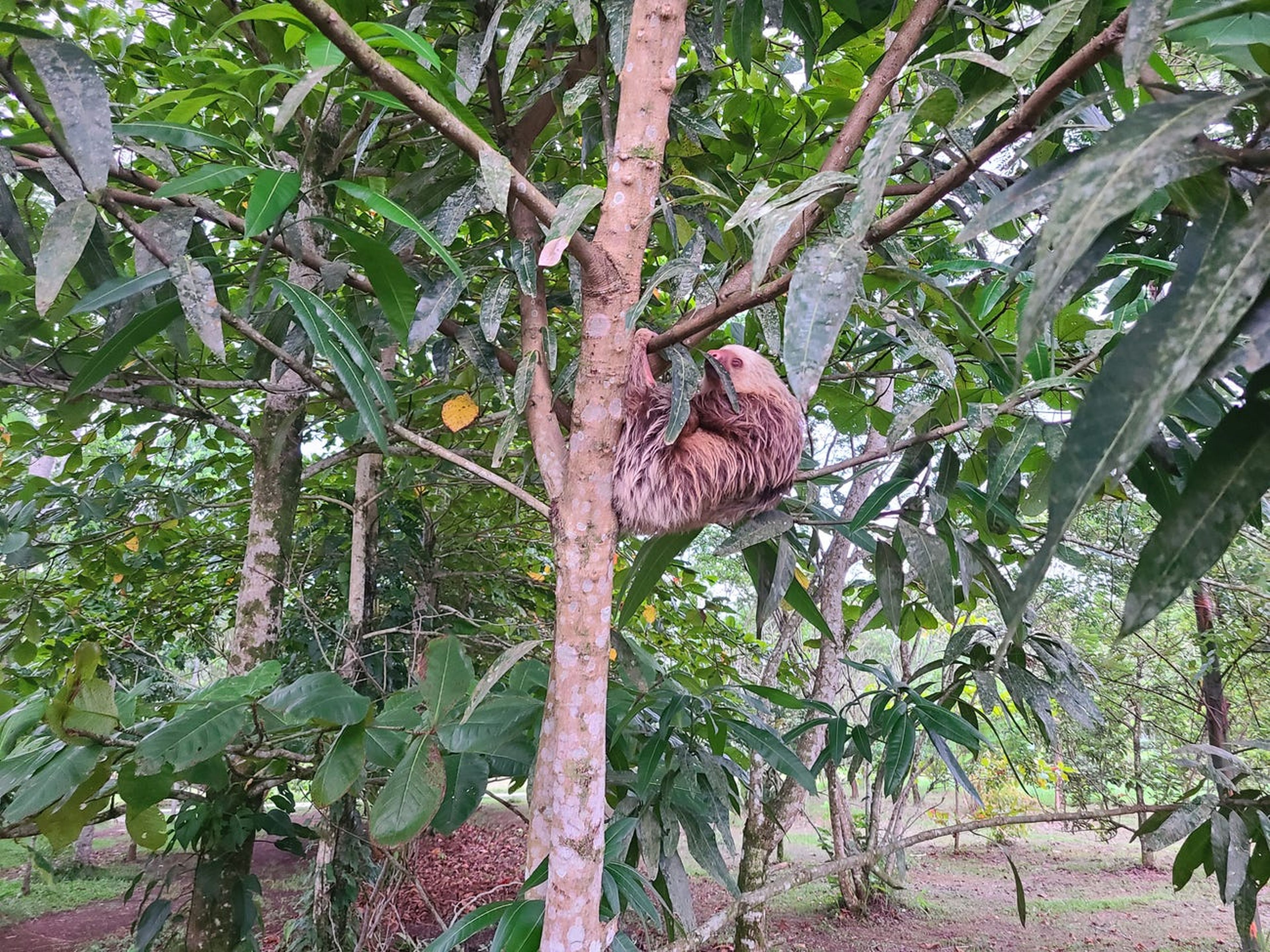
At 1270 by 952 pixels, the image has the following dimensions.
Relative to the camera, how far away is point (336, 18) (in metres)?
0.72

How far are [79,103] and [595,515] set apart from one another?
0.81m

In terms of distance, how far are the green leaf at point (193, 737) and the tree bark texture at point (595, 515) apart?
476mm

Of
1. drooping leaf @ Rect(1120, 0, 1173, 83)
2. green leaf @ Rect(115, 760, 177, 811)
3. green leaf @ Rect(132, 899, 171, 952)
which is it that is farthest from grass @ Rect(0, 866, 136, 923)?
drooping leaf @ Rect(1120, 0, 1173, 83)

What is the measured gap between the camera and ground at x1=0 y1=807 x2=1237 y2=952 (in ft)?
15.6

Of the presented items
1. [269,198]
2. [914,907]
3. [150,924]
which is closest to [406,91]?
[269,198]

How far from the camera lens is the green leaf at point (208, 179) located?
3.02 ft

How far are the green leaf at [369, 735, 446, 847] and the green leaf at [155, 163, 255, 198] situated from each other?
0.88m

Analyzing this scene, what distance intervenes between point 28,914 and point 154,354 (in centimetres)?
650

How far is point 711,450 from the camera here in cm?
179

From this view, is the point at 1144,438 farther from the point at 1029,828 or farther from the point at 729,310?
the point at 1029,828

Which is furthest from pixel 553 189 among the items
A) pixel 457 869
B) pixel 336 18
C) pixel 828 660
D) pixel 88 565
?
pixel 457 869

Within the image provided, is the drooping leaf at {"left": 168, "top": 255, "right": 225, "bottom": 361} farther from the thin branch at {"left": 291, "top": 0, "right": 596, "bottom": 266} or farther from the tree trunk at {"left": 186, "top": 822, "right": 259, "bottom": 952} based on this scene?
the tree trunk at {"left": 186, "top": 822, "right": 259, "bottom": 952}

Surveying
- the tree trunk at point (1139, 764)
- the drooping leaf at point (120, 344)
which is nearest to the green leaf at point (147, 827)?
the drooping leaf at point (120, 344)

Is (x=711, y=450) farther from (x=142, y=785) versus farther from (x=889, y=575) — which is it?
(x=142, y=785)
